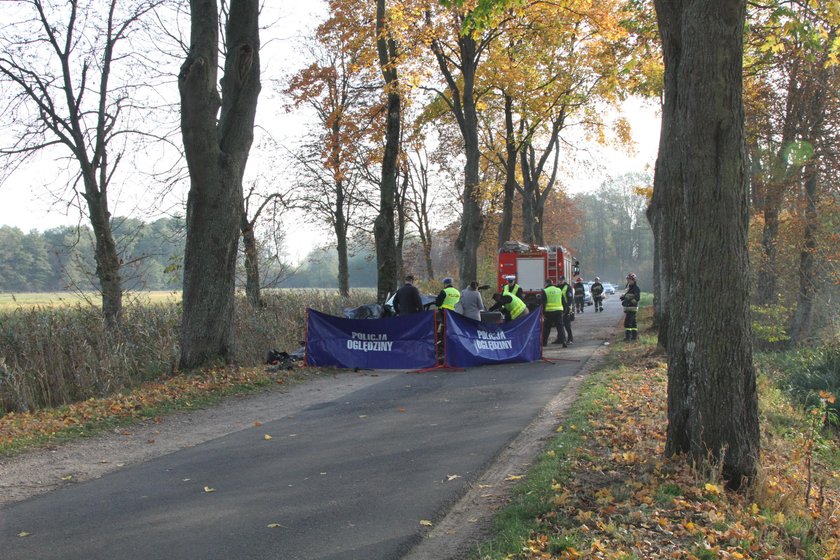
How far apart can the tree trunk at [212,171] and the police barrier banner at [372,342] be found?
218 cm

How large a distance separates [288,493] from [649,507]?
3.07 meters

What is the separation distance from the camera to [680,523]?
206 inches

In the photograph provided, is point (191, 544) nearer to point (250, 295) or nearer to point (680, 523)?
point (680, 523)

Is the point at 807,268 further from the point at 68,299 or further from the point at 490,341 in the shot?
the point at 68,299

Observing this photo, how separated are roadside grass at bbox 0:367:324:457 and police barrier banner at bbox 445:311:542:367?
3246 mm

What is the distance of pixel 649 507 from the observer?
18.1 ft

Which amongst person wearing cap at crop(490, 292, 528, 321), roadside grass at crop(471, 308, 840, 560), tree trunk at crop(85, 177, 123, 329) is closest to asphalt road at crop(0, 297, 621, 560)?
roadside grass at crop(471, 308, 840, 560)

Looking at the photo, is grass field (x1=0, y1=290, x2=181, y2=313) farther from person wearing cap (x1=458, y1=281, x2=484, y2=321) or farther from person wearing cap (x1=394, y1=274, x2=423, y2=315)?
person wearing cap (x1=458, y1=281, x2=484, y2=321)

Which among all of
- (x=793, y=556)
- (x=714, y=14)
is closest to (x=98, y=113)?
(x=714, y=14)

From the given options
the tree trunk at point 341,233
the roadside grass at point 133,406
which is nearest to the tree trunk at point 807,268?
the roadside grass at point 133,406

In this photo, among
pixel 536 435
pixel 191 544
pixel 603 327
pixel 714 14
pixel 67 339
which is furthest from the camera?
pixel 603 327

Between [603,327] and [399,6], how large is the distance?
568 inches

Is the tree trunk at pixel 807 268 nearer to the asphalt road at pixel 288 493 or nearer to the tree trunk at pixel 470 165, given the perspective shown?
the tree trunk at pixel 470 165

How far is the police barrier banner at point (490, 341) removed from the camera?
47.8ft
